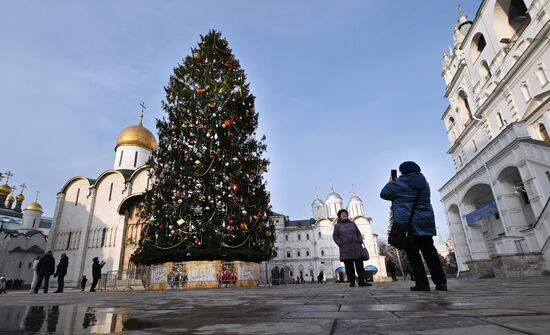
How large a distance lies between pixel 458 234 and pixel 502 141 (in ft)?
32.5

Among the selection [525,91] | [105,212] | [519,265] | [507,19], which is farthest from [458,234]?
[105,212]

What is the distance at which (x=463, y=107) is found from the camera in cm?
2478

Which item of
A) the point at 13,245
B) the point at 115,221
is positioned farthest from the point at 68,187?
the point at 13,245

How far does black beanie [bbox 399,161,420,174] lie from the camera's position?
462cm

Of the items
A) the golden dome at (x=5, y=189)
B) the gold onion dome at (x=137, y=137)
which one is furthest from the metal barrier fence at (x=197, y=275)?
the golden dome at (x=5, y=189)

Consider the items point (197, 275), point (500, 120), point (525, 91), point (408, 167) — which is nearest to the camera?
point (408, 167)

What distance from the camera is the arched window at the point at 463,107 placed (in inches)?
957

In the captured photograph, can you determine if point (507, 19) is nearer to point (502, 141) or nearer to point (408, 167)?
point (502, 141)

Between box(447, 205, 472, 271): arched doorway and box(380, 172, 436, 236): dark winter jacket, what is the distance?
1934 centimetres

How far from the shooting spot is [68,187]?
111ft

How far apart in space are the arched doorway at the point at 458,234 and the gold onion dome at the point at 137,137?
3129 centimetres

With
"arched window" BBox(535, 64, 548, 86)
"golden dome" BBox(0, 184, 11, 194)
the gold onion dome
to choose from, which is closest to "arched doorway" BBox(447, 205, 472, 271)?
"arched window" BBox(535, 64, 548, 86)

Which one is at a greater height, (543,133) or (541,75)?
(541,75)

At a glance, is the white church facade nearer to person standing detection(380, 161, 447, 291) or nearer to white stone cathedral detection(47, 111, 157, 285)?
person standing detection(380, 161, 447, 291)
